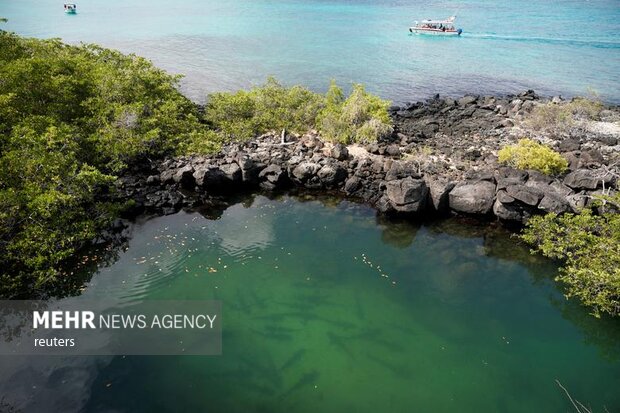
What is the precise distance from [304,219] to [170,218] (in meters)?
8.61

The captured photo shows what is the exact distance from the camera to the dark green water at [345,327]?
15289 millimetres

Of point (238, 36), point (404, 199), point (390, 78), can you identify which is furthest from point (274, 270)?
point (238, 36)

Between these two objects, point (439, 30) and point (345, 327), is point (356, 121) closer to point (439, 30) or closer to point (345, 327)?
point (345, 327)

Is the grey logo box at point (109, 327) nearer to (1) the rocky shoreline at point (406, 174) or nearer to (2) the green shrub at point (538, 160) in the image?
(1) the rocky shoreline at point (406, 174)

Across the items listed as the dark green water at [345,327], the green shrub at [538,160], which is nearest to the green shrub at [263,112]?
the dark green water at [345,327]

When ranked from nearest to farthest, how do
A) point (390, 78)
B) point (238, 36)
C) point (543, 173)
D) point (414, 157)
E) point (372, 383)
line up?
1. point (372, 383)
2. point (543, 173)
3. point (414, 157)
4. point (390, 78)
5. point (238, 36)

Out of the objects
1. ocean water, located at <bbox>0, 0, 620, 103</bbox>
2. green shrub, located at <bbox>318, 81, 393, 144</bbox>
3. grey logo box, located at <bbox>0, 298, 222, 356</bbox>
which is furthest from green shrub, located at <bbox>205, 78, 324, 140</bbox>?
grey logo box, located at <bbox>0, 298, 222, 356</bbox>

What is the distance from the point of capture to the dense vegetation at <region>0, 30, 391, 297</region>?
61.6 feet

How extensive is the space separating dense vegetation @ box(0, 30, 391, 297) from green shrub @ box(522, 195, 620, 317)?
15507 millimetres

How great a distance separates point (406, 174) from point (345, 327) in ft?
43.4

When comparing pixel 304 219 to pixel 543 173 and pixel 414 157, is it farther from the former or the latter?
pixel 543 173

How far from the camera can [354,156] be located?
31.8 m

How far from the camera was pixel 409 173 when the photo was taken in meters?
27.7

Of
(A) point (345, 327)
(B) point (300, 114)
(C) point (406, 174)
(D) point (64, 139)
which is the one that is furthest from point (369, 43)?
(A) point (345, 327)
